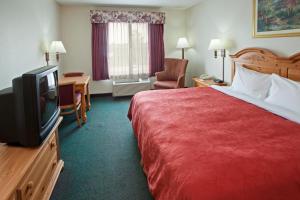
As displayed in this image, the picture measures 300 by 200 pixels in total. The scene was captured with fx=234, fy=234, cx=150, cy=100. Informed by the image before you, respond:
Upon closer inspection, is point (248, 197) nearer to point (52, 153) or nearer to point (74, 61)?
point (52, 153)

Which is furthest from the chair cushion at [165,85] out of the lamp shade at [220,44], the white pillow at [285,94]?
the white pillow at [285,94]

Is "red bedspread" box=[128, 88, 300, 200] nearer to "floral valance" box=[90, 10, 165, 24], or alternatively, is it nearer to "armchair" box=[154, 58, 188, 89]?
"armchair" box=[154, 58, 188, 89]

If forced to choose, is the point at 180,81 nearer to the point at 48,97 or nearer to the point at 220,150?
the point at 48,97

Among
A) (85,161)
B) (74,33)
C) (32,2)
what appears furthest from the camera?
(74,33)

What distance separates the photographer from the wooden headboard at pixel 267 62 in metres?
2.73

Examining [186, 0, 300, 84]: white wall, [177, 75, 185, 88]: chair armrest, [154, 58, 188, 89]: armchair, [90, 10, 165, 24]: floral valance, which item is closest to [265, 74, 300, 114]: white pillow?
[186, 0, 300, 84]: white wall

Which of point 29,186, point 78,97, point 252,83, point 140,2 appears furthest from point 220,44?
point 29,186

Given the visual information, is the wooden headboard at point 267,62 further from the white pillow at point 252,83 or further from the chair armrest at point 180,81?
the chair armrest at point 180,81

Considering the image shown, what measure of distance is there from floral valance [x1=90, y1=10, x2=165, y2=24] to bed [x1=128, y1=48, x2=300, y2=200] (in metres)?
3.54

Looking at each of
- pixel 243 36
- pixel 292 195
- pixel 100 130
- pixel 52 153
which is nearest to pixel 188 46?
pixel 243 36

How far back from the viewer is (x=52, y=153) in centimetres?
222

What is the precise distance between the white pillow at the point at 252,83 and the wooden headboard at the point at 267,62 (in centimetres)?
19

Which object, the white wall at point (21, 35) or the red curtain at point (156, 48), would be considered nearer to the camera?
the white wall at point (21, 35)

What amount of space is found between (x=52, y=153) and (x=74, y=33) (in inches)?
161
